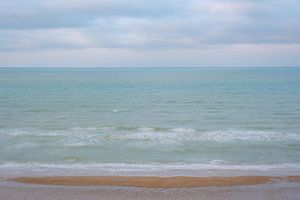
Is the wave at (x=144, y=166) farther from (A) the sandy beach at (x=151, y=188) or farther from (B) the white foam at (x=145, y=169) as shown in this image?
(A) the sandy beach at (x=151, y=188)

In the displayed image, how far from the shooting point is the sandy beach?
1259cm

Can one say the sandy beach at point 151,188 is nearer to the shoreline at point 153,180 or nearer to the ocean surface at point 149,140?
the shoreline at point 153,180

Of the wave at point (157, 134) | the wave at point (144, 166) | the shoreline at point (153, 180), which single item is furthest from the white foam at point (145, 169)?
the wave at point (157, 134)

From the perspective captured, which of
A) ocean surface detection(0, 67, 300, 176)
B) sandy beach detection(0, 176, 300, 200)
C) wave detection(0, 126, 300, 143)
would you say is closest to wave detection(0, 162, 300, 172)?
→ ocean surface detection(0, 67, 300, 176)

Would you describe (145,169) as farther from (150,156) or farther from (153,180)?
(150,156)

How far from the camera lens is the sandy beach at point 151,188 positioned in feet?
41.3

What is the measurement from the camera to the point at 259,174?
15.6m

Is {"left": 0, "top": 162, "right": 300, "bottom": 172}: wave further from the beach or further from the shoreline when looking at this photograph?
the shoreline

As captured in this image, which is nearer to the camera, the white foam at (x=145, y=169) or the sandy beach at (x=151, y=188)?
the sandy beach at (x=151, y=188)

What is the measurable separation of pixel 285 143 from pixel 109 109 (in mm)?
21505

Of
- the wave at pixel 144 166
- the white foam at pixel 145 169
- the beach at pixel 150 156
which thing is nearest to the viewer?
the beach at pixel 150 156

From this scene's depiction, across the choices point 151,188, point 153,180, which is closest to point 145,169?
point 153,180

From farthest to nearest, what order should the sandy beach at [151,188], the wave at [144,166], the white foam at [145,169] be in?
the wave at [144,166] → the white foam at [145,169] → the sandy beach at [151,188]

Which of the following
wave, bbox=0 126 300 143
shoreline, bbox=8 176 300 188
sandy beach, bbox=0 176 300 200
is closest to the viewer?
sandy beach, bbox=0 176 300 200
